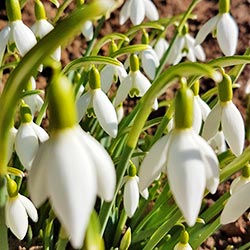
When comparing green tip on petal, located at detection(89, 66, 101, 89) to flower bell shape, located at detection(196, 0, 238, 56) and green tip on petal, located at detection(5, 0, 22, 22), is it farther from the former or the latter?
flower bell shape, located at detection(196, 0, 238, 56)

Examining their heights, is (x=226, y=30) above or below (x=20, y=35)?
below

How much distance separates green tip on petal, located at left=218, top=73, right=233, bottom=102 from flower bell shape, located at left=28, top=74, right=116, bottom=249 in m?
0.42

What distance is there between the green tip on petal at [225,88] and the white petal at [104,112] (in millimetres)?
300

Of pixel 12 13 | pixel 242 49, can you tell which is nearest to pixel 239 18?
pixel 242 49

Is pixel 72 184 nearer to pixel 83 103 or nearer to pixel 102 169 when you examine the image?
pixel 102 169

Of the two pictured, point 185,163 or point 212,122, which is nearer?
point 185,163

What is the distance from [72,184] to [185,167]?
8.3 inches

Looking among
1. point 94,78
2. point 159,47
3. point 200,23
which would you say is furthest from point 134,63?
point 200,23

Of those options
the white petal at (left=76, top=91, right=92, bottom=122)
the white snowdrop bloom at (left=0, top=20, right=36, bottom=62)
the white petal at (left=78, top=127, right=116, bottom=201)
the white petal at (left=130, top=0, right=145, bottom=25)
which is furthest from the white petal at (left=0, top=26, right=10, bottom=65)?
the white petal at (left=78, top=127, right=116, bottom=201)

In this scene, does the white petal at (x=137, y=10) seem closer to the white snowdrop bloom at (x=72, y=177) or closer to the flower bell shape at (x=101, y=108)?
the flower bell shape at (x=101, y=108)

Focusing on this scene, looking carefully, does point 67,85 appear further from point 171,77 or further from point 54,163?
point 171,77

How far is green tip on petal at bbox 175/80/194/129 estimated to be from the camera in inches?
42.6

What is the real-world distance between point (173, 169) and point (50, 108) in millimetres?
215

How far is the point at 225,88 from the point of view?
53.2 inches
